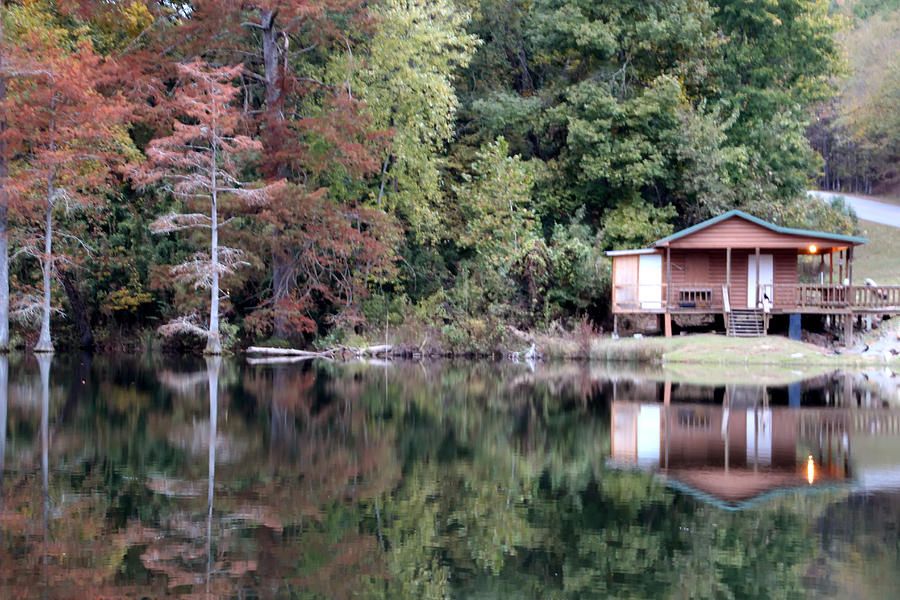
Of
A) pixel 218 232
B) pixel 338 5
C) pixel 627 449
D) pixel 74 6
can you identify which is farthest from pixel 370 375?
pixel 74 6

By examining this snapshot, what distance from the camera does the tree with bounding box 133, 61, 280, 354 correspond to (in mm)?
33844

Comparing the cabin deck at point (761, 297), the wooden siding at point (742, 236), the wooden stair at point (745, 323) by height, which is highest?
the wooden siding at point (742, 236)

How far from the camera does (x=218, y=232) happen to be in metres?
36.1

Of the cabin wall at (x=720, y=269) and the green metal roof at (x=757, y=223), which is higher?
the green metal roof at (x=757, y=223)

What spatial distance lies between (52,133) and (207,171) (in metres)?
5.37

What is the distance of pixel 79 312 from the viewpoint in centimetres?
4022

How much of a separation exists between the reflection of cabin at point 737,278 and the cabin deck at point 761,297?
0.12 feet

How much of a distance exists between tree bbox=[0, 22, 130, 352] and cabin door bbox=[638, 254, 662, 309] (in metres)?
19.7

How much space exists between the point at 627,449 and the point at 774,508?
152 inches

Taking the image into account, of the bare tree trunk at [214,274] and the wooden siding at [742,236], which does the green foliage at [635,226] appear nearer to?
the wooden siding at [742,236]

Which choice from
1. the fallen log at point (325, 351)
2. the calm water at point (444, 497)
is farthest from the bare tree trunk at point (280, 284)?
the calm water at point (444, 497)

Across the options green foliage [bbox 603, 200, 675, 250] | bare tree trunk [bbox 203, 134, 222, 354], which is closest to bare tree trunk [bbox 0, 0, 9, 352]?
bare tree trunk [bbox 203, 134, 222, 354]

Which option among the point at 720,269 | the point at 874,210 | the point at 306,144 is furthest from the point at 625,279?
the point at 874,210

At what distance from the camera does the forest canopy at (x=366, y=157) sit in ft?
116
